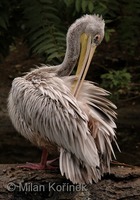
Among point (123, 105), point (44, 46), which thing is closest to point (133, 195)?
point (44, 46)

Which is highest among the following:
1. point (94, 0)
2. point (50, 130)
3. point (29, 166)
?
point (94, 0)

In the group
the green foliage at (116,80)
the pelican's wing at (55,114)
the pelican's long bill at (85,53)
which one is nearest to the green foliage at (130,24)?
the green foliage at (116,80)

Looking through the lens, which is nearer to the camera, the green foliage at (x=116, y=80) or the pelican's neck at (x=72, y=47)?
the pelican's neck at (x=72, y=47)

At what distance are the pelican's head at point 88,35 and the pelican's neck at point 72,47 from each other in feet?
0.09

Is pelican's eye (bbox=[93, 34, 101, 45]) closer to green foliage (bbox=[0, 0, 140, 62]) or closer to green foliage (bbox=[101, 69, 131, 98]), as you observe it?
green foliage (bbox=[0, 0, 140, 62])

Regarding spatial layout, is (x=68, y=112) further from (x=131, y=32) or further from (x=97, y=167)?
(x=131, y=32)

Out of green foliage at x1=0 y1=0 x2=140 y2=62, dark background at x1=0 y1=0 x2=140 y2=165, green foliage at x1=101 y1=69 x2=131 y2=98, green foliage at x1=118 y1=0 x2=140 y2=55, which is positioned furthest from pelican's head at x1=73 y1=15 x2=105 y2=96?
green foliage at x1=118 y1=0 x2=140 y2=55

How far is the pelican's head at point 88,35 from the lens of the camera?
5734 mm

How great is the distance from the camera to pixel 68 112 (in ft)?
16.6

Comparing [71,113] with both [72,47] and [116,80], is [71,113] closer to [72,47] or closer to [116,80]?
[72,47]

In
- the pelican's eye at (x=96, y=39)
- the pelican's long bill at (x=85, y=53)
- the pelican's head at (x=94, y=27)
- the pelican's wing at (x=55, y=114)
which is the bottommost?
the pelican's wing at (x=55, y=114)

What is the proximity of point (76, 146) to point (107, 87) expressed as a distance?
4.27 m

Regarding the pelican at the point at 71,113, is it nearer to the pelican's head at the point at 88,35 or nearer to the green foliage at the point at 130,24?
the pelican's head at the point at 88,35

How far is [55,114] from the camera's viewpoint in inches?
202
